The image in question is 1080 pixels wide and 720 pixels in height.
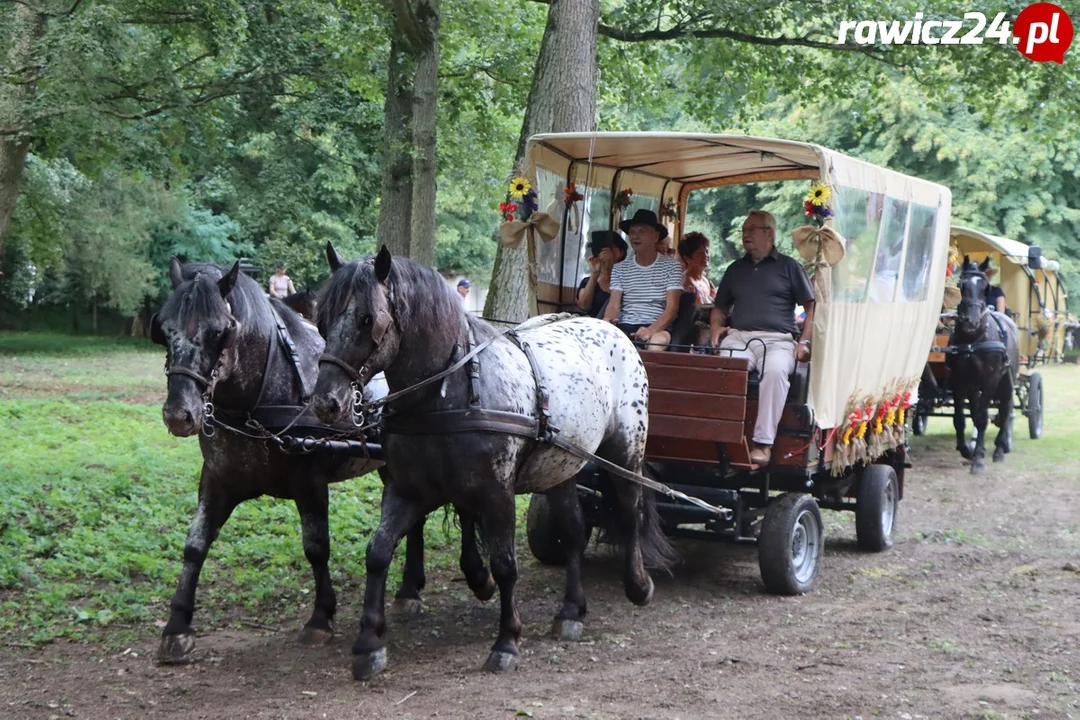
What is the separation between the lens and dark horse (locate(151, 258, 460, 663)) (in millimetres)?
4750

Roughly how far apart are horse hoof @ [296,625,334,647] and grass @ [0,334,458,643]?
1.95 feet

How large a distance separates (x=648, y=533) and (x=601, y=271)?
6.90 ft

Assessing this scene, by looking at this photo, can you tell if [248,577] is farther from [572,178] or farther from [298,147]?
[298,147]

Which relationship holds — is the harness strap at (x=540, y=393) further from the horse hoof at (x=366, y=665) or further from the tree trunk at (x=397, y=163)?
the tree trunk at (x=397, y=163)

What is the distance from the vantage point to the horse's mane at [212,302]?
15.7 feet

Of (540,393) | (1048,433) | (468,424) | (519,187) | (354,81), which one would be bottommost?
(1048,433)

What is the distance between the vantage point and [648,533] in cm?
641

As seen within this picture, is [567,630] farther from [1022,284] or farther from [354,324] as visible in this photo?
[1022,284]

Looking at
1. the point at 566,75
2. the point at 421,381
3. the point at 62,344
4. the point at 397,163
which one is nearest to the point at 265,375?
the point at 421,381

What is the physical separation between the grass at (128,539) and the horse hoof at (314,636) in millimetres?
595

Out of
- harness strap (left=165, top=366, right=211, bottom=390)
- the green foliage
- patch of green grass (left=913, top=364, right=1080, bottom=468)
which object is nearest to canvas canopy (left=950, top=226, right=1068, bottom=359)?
patch of green grass (left=913, top=364, right=1080, bottom=468)

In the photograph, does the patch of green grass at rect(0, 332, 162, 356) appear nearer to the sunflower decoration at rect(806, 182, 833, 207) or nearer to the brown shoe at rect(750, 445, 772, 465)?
the brown shoe at rect(750, 445, 772, 465)

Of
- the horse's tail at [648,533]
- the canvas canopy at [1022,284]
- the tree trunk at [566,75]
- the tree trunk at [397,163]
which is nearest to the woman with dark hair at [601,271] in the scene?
the tree trunk at [566,75]

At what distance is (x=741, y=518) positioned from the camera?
6.82 m
